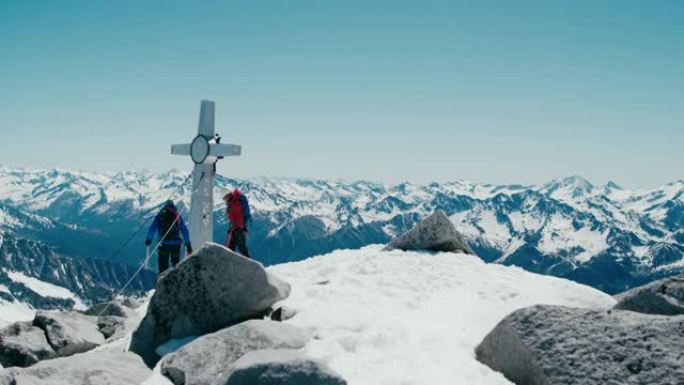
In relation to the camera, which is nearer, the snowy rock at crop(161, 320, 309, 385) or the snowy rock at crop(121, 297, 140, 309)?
the snowy rock at crop(161, 320, 309, 385)

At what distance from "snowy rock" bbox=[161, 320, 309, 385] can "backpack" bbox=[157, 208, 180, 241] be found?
385 inches

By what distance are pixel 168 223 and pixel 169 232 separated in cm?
34

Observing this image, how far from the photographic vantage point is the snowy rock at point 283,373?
9.20 metres

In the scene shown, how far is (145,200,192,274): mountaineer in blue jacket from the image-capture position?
21000mm

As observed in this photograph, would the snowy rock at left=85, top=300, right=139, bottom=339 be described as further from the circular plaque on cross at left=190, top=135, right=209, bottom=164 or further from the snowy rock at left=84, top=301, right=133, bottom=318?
the circular plaque on cross at left=190, top=135, right=209, bottom=164

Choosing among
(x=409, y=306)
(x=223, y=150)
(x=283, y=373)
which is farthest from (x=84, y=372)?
(x=223, y=150)

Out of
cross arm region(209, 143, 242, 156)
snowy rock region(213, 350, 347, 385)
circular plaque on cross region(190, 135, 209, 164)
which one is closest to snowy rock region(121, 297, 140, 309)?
circular plaque on cross region(190, 135, 209, 164)

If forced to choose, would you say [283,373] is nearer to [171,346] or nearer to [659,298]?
[171,346]

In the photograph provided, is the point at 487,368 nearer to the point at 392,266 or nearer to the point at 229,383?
the point at 229,383

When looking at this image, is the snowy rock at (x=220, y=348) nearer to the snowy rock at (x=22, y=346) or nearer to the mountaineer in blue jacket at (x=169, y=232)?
the snowy rock at (x=22, y=346)

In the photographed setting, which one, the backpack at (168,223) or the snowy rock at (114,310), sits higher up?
the backpack at (168,223)

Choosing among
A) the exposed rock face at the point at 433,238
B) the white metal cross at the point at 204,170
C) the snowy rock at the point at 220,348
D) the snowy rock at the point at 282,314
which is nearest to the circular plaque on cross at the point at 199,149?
the white metal cross at the point at 204,170

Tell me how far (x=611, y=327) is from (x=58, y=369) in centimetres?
1041

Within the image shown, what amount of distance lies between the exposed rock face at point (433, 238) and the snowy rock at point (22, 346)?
13217 mm
